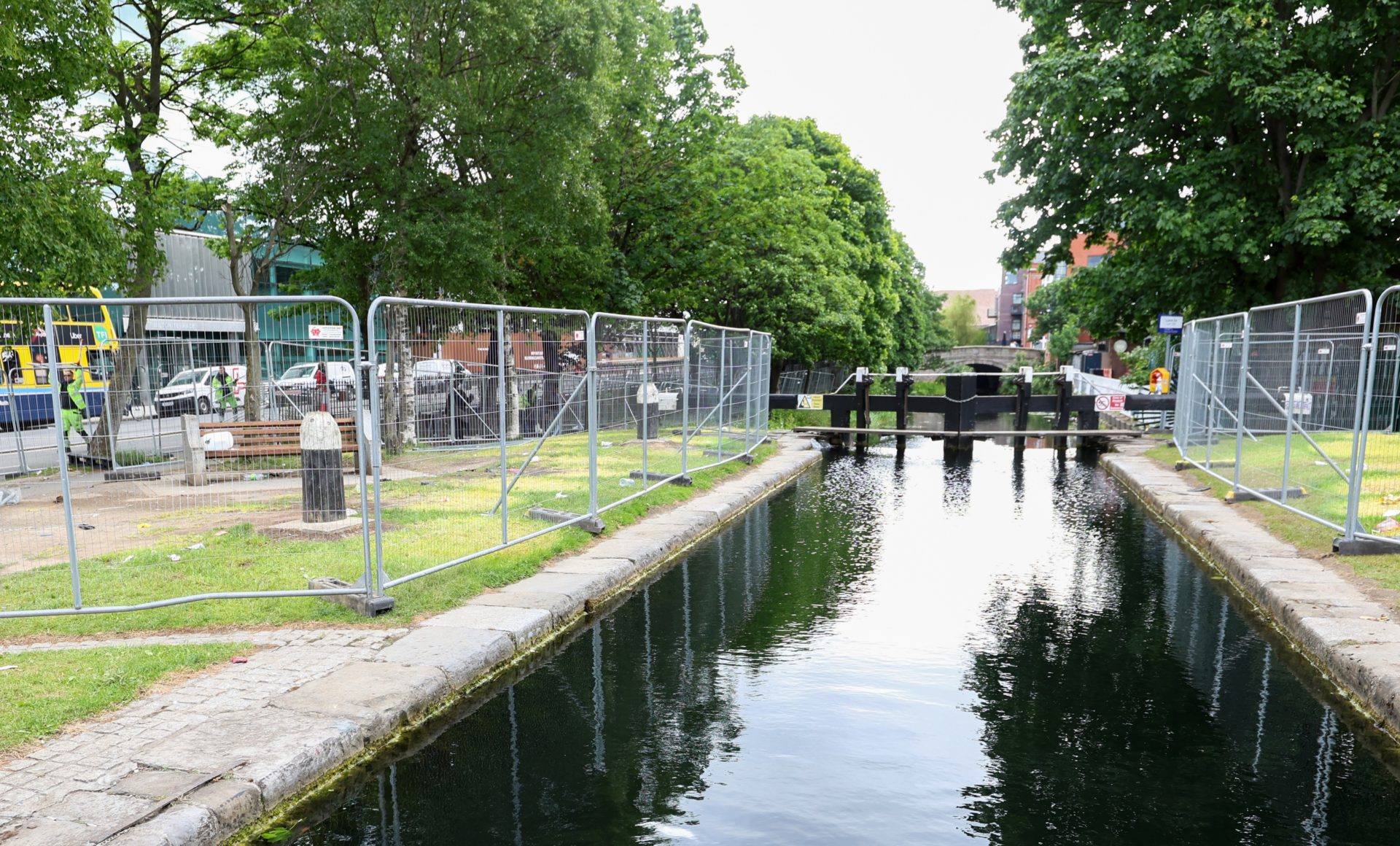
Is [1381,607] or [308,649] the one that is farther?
[1381,607]

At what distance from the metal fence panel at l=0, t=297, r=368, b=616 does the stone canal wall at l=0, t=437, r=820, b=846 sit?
3.22 feet

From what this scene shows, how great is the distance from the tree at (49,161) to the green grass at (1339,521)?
13.7m

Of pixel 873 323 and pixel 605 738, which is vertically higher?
pixel 873 323

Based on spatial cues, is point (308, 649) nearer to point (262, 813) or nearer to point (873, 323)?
point (262, 813)

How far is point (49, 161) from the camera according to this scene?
11.5 m

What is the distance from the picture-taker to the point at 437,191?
15992mm

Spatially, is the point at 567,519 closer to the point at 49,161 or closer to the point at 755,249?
the point at 49,161

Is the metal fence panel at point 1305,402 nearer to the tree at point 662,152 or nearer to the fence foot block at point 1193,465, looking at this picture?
the fence foot block at point 1193,465

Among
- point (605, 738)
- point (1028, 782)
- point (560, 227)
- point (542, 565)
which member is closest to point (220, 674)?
point (605, 738)

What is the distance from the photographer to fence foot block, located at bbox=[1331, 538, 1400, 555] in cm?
784

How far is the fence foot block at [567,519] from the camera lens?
9.08 meters

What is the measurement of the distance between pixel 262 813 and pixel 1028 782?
10.7 feet

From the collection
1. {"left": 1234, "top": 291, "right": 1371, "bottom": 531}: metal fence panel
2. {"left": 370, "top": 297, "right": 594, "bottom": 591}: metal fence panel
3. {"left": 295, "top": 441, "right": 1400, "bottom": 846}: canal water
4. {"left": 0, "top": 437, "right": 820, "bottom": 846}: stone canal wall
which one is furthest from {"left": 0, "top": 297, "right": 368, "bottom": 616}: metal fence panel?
{"left": 1234, "top": 291, "right": 1371, "bottom": 531}: metal fence panel

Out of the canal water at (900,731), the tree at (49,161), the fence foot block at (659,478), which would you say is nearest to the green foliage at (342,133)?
the tree at (49,161)
